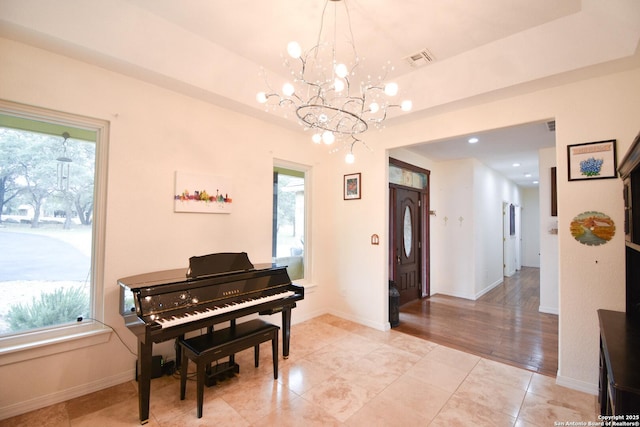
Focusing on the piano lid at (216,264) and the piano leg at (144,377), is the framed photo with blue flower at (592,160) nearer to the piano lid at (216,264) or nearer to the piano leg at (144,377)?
the piano lid at (216,264)

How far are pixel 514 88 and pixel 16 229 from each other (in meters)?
4.53

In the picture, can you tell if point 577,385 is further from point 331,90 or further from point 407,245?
point 331,90

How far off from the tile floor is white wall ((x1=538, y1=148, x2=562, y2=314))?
9.01ft

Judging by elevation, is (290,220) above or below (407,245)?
above

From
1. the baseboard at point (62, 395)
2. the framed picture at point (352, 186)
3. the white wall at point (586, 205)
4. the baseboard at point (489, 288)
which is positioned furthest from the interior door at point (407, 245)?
the baseboard at point (62, 395)

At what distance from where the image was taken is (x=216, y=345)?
213 centimetres

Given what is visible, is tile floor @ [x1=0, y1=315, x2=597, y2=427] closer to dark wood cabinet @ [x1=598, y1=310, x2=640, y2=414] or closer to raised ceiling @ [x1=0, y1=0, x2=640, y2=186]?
dark wood cabinet @ [x1=598, y1=310, x2=640, y2=414]

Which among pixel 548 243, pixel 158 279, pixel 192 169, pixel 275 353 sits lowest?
pixel 275 353

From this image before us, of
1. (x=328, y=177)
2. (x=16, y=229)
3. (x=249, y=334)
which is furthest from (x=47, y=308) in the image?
(x=328, y=177)

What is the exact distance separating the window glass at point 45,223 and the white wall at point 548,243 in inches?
250

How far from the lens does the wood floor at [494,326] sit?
122 inches

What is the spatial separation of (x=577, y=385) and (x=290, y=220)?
11.5ft

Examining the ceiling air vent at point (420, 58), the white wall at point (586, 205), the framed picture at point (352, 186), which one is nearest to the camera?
the white wall at point (586, 205)

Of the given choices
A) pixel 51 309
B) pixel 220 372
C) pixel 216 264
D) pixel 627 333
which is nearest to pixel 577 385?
pixel 627 333
